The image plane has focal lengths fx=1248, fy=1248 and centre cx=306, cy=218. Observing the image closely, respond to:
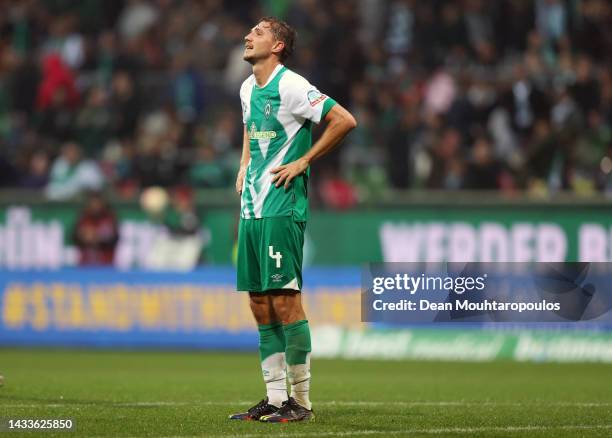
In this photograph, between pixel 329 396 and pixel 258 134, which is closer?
pixel 258 134

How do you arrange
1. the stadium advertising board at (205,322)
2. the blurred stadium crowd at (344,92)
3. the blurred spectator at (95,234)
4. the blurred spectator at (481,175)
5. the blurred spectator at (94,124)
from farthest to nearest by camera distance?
the blurred spectator at (94,124), the blurred spectator at (95,234), the blurred stadium crowd at (344,92), the blurred spectator at (481,175), the stadium advertising board at (205,322)

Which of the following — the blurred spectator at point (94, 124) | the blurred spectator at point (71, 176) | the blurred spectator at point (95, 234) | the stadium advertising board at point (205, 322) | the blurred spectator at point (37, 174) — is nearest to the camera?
the stadium advertising board at point (205, 322)

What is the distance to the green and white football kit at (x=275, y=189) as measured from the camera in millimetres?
8508

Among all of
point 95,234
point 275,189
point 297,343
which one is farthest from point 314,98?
point 95,234

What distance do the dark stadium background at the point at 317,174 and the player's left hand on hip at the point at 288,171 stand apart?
5253mm

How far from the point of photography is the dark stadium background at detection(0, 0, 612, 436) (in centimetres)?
1727

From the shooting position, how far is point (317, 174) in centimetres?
2009

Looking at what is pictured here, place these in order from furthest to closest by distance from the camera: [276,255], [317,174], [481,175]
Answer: [317,174] < [481,175] < [276,255]

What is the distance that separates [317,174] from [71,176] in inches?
160

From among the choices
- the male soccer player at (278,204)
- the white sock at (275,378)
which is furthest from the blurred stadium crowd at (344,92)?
the white sock at (275,378)

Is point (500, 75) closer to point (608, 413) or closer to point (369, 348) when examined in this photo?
Result: point (369, 348)

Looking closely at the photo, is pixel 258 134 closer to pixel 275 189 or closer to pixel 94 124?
pixel 275 189

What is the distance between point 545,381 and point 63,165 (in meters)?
10.3

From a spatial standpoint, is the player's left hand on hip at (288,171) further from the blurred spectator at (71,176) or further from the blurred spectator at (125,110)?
the blurred spectator at (125,110)
